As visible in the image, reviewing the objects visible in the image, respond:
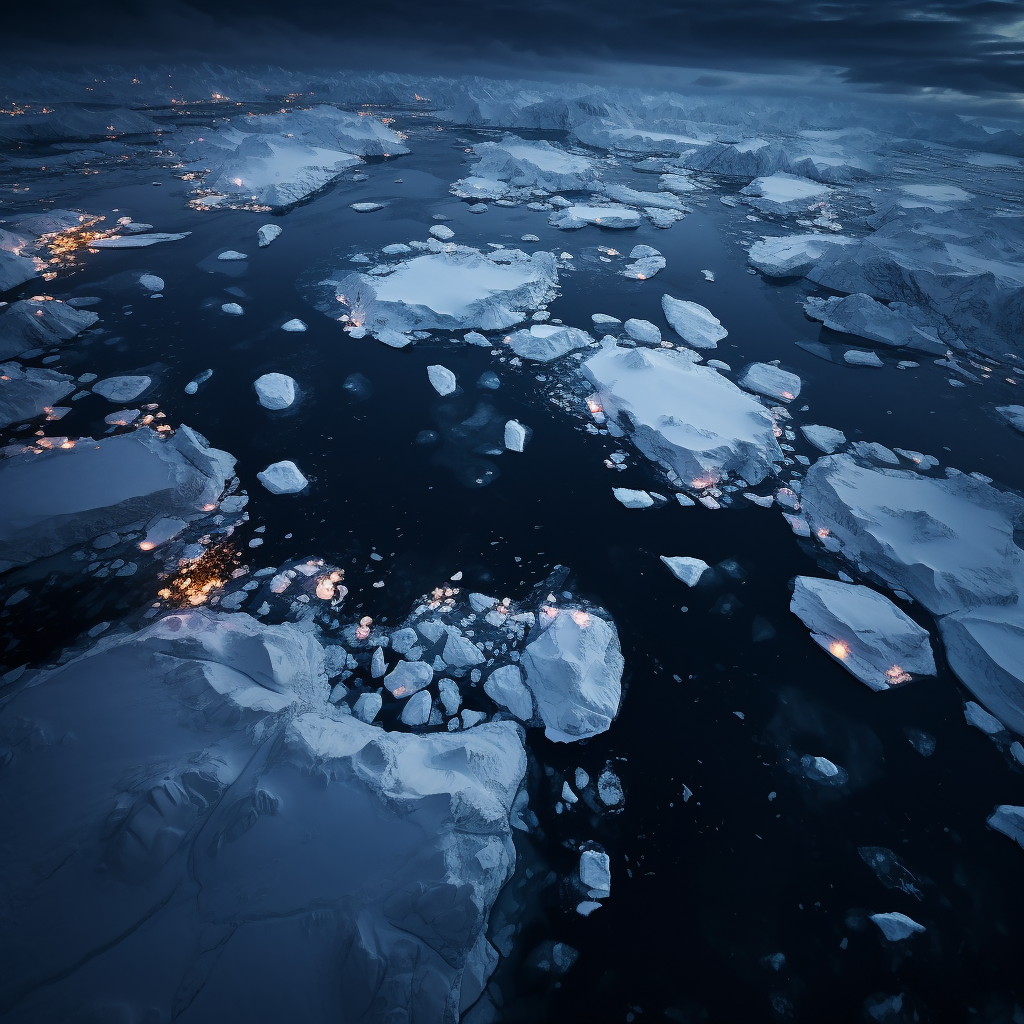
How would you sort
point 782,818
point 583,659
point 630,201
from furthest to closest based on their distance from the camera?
point 630,201
point 583,659
point 782,818

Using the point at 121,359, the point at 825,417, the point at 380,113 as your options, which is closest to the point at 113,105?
the point at 380,113

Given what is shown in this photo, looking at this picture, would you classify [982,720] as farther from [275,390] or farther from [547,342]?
[275,390]

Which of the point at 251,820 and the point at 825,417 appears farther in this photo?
the point at 825,417

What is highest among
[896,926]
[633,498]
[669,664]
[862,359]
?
[862,359]

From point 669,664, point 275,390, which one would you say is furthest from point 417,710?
point 275,390

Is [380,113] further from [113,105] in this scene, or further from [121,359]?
[121,359]

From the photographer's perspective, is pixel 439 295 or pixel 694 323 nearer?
pixel 439 295
